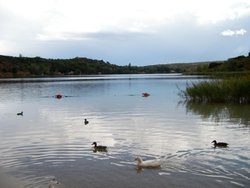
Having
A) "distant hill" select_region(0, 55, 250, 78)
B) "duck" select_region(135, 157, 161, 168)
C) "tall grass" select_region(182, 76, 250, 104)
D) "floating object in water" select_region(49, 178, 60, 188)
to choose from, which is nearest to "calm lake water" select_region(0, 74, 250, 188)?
"floating object in water" select_region(49, 178, 60, 188)

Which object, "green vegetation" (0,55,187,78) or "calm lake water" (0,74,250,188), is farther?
"green vegetation" (0,55,187,78)

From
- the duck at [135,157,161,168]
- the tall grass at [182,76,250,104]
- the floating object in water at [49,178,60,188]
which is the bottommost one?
the floating object in water at [49,178,60,188]

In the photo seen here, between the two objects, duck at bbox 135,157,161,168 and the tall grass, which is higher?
the tall grass

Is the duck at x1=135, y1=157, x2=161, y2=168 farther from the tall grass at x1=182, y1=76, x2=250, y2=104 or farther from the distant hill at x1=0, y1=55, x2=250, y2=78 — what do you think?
the distant hill at x1=0, y1=55, x2=250, y2=78

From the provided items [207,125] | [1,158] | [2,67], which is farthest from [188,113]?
[2,67]

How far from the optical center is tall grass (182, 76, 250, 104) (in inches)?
1096

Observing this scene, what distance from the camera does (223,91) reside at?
29250 mm

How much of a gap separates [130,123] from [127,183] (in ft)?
31.7

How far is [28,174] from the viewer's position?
10945 millimetres

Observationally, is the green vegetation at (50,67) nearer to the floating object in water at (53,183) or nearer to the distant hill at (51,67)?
the distant hill at (51,67)

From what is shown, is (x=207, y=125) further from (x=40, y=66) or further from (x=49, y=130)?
(x=40, y=66)

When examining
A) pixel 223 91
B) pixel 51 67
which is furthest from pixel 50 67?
pixel 223 91

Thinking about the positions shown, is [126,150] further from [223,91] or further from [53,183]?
[223,91]

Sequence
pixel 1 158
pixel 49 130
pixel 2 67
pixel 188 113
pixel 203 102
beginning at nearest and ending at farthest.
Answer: pixel 1 158 < pixel 49 130 < pixel 188 113 < pixel 203 102 < pixel 2 67
